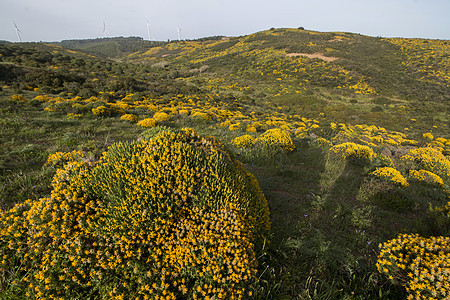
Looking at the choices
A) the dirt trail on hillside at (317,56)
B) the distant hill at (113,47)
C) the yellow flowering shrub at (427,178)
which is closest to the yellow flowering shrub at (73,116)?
the yellow flowering shrub at (427,178)

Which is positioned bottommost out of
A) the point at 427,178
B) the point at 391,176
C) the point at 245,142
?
the point at 427,178

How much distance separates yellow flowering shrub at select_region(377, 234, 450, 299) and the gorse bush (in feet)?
6.14

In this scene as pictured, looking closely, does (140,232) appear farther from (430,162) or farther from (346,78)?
(346,78)

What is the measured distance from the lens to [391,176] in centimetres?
650

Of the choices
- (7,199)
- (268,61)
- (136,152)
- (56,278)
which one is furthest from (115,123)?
(268,61)

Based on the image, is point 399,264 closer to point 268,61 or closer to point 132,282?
point 132,282

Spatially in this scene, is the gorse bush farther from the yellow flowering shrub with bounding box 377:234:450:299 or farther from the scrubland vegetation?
the yellow flowering shrub with bounding box 377:234:450:299

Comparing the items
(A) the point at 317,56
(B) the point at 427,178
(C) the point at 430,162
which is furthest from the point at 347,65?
(B) the point at 427,178

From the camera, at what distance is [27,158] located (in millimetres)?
5281

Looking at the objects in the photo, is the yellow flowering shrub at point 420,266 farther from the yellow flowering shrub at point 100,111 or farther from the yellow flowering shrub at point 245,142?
the yellow flowering shrub at point 100,111

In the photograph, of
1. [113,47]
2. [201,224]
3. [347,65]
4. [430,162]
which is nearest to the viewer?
[201,224]

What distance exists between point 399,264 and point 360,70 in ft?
189

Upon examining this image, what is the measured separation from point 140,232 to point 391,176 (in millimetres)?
8226

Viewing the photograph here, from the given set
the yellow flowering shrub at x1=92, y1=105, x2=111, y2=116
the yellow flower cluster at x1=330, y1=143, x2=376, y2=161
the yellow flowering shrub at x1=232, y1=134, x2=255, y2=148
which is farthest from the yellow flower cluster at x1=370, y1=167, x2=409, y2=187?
the yellow flowering shrub at x1=92, y1=105, x2=111, y2=116
